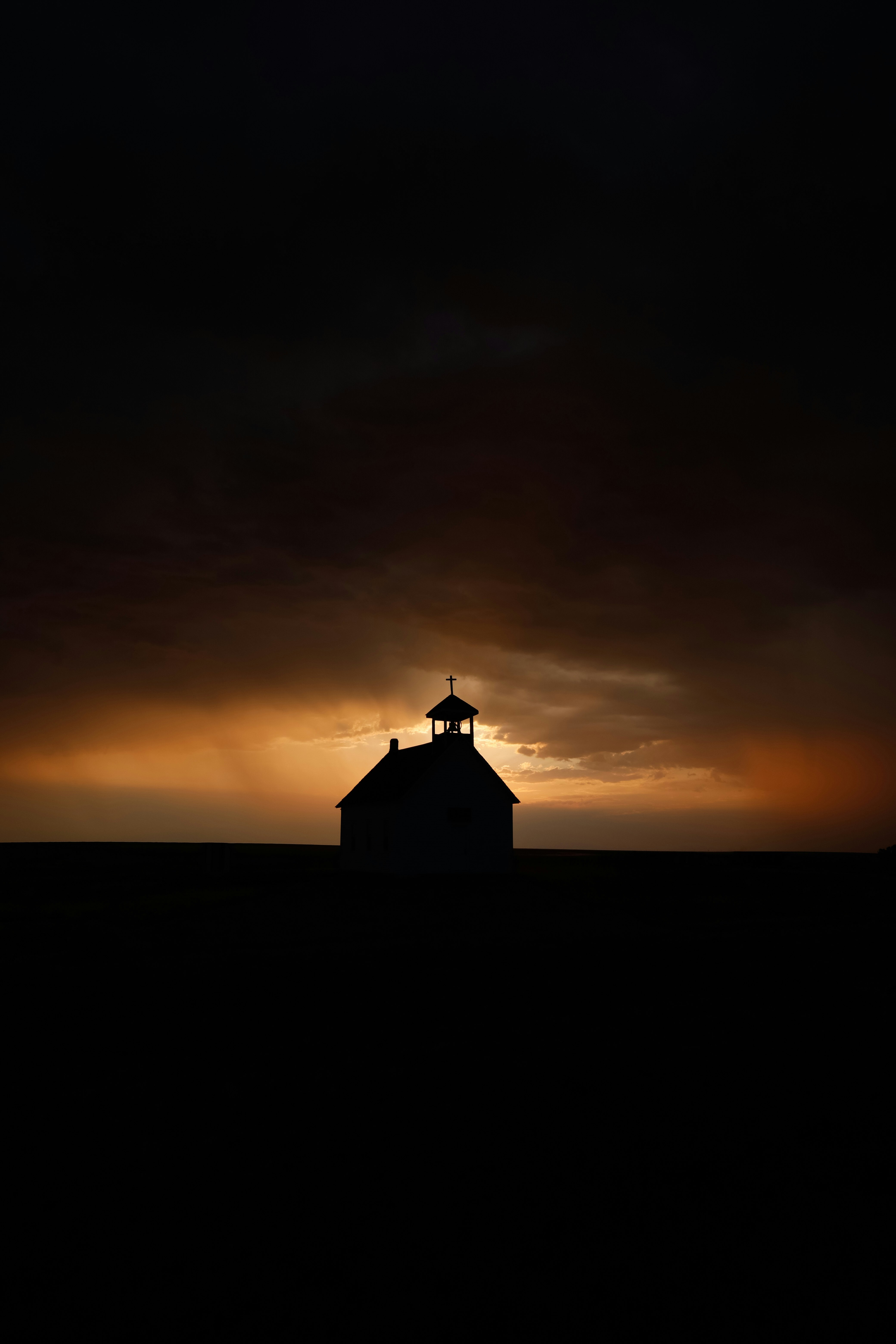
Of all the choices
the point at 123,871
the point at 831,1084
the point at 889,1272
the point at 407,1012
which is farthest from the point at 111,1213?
the point at 123,871

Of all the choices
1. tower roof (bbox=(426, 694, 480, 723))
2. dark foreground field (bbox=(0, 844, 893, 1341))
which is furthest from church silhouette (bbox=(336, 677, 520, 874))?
dark foreground field (bbox=(0, 844, 893, 1341))

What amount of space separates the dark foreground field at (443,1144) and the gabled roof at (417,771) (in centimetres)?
2725

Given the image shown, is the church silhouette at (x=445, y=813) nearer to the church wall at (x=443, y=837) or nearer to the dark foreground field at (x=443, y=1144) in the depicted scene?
the church wall at (x=443, y=837)

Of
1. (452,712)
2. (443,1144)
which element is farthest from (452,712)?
(443,1144)

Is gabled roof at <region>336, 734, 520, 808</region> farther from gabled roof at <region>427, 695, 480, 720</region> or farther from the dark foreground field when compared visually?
the dark foreground field

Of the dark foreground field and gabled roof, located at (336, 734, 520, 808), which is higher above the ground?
gabled roof, located at (336, 734, 520, 808)

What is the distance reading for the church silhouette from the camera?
152 ft

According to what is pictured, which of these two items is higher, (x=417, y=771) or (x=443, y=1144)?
(x=417, y=771)

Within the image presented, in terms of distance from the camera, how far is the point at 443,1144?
7.95 metres

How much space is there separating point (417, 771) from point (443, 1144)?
39.9 m

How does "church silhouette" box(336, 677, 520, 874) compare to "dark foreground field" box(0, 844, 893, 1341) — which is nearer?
"dark foreground field" box(0, 844, 893, 1341)

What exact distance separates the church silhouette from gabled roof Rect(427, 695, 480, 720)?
0.04 metres

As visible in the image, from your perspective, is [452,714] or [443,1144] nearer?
[443,1144]

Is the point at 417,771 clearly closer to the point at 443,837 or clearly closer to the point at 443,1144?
the point at 443,837
